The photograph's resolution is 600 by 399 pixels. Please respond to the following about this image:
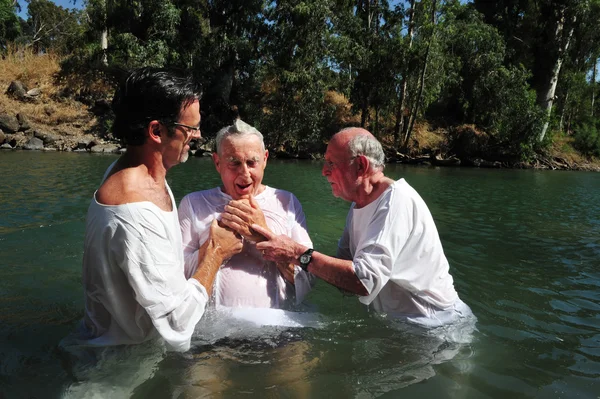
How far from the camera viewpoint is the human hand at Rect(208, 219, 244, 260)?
2967 millimetres

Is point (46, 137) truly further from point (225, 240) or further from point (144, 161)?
point (144, 161)

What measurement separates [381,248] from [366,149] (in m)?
0.71

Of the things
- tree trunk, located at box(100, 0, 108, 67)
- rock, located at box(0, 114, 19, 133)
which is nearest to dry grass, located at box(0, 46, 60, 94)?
tree trunk, located at box(100, 0, 108, 67)

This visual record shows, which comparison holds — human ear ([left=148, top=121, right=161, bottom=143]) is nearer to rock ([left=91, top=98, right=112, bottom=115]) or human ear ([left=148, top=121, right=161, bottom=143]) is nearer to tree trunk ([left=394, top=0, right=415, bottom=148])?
tree trunk ([left=394, top=0, right=415, bottom=148])

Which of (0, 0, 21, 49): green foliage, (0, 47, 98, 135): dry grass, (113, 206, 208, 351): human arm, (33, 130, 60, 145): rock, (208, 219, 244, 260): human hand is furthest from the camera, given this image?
(0, 0, 21, 49): green foliage

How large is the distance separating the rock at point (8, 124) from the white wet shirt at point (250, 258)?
25.5 m

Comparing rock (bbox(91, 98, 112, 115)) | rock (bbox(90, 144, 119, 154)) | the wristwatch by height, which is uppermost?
rock (bbox(91, 98, 112, 115))

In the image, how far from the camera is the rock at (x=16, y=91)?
26719 mm

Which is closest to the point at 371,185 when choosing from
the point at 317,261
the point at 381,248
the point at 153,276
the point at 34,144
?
the point at 381,248

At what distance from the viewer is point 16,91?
26812mm

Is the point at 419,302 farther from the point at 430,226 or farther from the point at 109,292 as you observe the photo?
the point at 109,292

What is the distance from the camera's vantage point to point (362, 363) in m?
3.10

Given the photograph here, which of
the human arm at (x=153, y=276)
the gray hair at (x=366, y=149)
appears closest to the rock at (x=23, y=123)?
the gray hair at (x=366, y=149)

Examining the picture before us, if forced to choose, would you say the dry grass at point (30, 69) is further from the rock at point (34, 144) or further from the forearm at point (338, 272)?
the forearm at point (338, 272)
